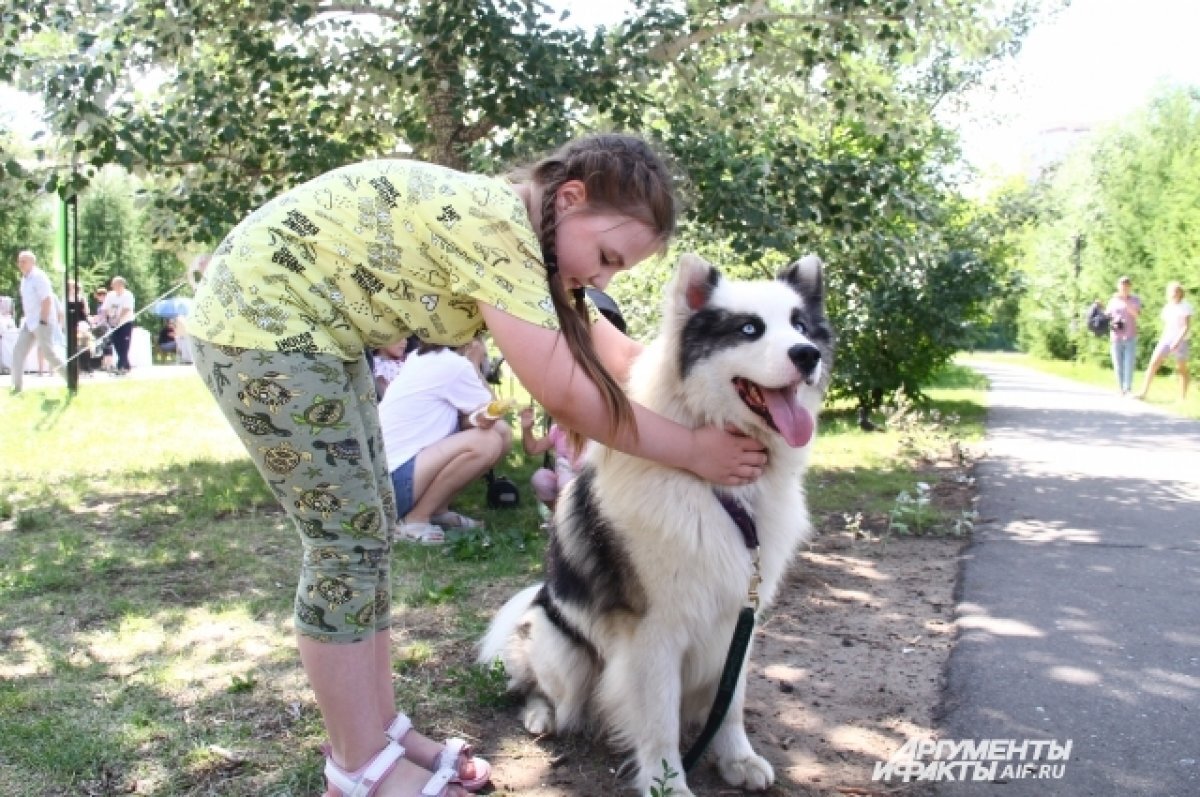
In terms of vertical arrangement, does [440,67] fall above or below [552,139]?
above

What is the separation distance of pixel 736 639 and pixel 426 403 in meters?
3.35

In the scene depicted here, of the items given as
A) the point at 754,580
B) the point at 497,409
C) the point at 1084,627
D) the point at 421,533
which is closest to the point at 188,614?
the point at 421,533

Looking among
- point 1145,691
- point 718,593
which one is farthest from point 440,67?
point 1145,691

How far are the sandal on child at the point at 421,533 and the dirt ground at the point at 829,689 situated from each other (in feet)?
6.48

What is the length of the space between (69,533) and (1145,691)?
537cm

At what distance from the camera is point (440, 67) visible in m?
6.42

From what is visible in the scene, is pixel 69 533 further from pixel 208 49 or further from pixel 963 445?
pixel 963 445

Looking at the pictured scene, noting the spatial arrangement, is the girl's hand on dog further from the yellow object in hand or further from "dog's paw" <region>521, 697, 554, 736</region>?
the yellow object in hand

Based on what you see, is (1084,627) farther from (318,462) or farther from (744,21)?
(744,21)

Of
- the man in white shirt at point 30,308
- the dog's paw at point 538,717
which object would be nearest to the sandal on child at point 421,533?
the dog's paw at point 538,717

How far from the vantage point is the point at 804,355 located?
2.36 meters

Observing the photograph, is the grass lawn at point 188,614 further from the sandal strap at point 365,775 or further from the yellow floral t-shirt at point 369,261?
the yellow floral t-shirt at point 369,261

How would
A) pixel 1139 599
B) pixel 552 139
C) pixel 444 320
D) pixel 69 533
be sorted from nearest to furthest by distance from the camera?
pixel 444 320 < pixel 1139 599 < pixel 69 533 < pixel 552 139

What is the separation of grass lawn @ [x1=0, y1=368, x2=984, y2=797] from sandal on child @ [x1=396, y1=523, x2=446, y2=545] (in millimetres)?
154
